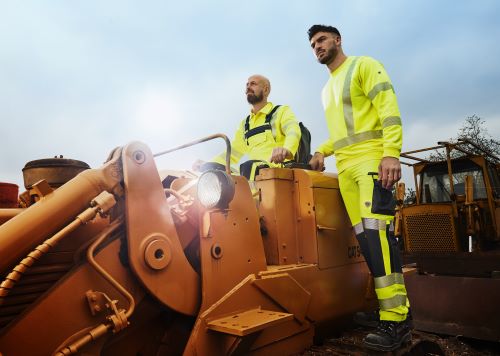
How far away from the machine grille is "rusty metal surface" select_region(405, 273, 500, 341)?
12.4 feet

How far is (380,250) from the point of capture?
276 cm

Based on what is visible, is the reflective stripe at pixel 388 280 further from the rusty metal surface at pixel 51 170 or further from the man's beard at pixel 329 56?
the rusty metal surface at pixel 51 170

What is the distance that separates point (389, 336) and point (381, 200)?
90 cm

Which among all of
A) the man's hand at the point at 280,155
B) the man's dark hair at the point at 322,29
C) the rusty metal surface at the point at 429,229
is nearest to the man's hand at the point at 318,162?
the man's hand at the point at 280,155

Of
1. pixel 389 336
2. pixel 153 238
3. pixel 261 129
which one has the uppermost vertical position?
pixel 261 129

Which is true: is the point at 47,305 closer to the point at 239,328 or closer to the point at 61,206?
the point at 61,206

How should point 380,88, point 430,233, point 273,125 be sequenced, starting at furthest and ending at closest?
point 430,233 < point 273,125 < point 380,88

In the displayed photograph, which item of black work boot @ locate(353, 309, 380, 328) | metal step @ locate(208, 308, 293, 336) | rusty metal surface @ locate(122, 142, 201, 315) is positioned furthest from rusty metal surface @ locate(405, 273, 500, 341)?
rusty metal surface @ locate(122, 142, 201, 315)

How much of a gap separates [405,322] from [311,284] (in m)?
0.68

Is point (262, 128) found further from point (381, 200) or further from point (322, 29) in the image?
point (381, 200)

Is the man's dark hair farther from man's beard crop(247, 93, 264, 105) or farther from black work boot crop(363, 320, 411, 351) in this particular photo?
black work boot crop(363, 320, 411, 351)

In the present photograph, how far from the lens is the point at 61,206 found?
174 cm

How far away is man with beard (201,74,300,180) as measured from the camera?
3.97 m

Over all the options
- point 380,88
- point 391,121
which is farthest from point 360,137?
point 380,88
